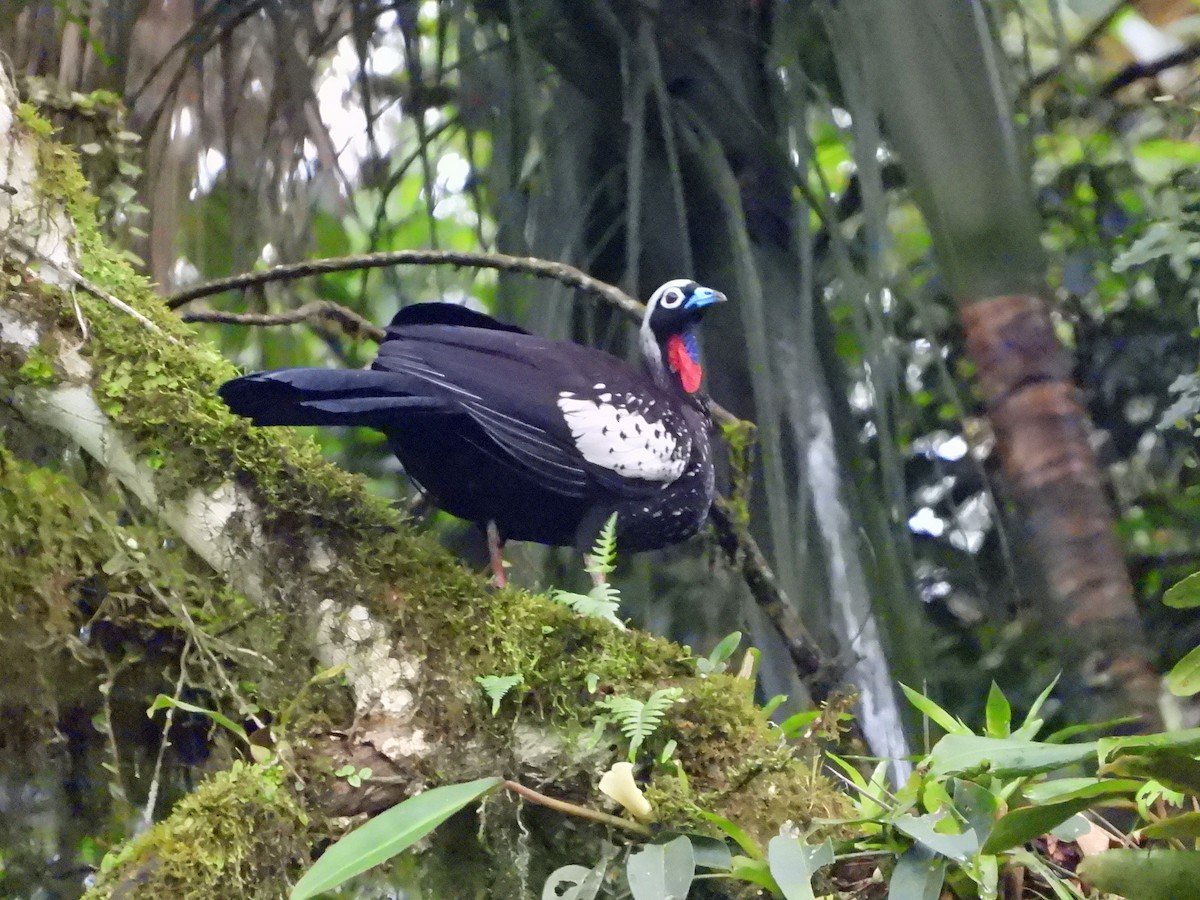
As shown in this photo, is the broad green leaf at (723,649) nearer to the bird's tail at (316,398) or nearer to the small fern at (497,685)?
the small fern at (497,685)

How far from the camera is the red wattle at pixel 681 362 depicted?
1.56 metres

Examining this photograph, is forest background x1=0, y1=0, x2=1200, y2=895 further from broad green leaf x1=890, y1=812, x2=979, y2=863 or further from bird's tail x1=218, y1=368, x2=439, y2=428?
broad green leaf x1=890, y1=812, x2=979, y2=863

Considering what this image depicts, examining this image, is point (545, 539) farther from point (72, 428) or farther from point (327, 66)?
point (327, 66)

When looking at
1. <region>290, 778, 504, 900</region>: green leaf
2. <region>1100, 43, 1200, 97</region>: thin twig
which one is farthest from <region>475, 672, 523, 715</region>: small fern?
<region>1100, 43, 1200, 97</region>: thin twig

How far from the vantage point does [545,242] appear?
5.76 ft

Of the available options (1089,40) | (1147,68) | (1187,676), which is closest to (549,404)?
(1187,676)

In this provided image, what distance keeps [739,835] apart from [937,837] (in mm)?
153

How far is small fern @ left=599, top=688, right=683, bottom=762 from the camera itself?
0.92m

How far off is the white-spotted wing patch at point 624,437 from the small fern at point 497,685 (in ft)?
1.28

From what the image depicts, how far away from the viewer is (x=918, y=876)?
79 cm

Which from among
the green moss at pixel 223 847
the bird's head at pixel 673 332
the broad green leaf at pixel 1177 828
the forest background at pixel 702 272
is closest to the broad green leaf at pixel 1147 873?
the broad green leaf at pixel 1177 828

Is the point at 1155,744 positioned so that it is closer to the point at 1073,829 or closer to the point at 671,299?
the point at 1073,829

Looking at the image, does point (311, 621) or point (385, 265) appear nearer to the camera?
point (311, 621)

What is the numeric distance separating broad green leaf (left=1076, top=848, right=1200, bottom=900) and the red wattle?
3.09 ft
